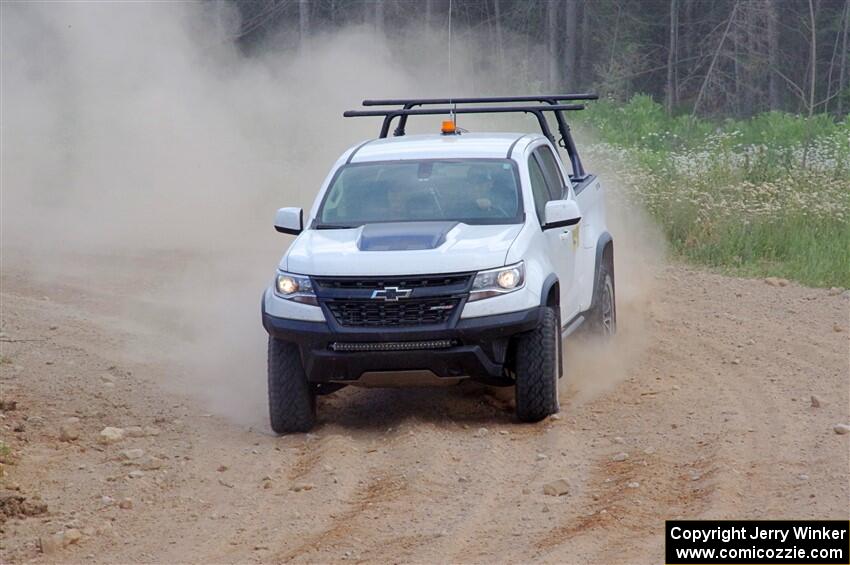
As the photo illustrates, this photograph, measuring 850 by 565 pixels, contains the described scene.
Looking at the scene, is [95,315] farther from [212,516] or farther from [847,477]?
[847,477]

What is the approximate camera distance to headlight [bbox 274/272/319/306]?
889cm

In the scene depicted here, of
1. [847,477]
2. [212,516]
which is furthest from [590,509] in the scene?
[212,516]

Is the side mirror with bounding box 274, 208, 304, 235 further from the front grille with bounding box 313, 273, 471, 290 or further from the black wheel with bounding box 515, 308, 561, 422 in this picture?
the black wheel with bounding box 515, 308, 561, 422

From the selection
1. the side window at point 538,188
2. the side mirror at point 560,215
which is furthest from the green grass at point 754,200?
the side mirror at point 560,215

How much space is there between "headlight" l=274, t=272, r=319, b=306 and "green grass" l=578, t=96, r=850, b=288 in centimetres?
639

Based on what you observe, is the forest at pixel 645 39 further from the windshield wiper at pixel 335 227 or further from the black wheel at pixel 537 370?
the black wheel at pixel 537 370

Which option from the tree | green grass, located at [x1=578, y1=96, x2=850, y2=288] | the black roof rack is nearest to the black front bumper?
the black roof rack

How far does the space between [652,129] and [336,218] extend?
1694 centimetres

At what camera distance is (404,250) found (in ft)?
29.0

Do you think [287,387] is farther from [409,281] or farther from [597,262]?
[597,262]

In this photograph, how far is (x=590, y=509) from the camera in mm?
7168

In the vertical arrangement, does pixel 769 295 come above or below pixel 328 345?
below

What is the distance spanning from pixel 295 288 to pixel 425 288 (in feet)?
2.76

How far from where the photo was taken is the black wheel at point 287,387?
9.00 m
